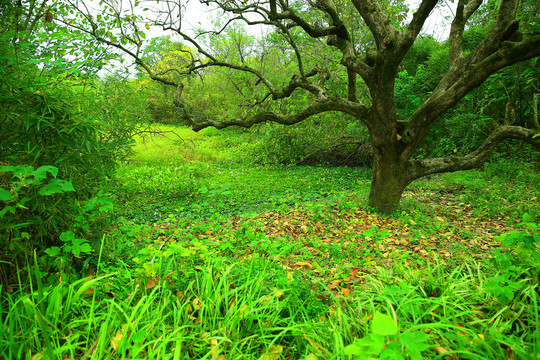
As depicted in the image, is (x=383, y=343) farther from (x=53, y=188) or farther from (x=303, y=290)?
(x=53, y=188)

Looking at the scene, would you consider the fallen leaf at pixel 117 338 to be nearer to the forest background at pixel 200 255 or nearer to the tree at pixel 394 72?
the forest background at pixel 200 255

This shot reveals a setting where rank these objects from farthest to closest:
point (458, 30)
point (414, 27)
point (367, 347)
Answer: point (458, 30), point (414, 27), point (367, 347)

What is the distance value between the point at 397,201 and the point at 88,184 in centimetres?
497

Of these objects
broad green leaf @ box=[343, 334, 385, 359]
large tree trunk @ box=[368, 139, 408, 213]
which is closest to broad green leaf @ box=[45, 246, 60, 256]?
broad green leaf @ box=[343, 334, 385, 359]

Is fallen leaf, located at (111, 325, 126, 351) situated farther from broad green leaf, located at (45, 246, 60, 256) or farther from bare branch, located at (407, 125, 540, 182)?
bare branch, located at (407, 125, 540, 182)

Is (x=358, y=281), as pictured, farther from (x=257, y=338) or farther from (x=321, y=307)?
(x=257, y=338)

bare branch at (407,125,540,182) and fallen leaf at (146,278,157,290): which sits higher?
bare branch at (407,125,540,182)

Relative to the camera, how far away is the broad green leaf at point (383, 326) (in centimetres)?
107

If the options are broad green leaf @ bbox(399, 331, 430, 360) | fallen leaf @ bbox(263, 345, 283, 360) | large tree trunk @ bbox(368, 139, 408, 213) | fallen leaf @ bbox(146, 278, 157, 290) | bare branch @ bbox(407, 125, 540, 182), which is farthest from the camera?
large tree trunk @ bbox(368, 139, 408, 213)

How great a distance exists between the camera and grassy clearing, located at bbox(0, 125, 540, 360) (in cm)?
128

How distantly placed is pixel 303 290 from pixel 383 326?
94cm

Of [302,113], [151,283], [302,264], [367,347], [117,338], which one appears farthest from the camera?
[302,113]

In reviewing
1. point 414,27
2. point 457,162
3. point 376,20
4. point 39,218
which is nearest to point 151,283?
point 39,218

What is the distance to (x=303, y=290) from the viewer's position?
1988 mm
